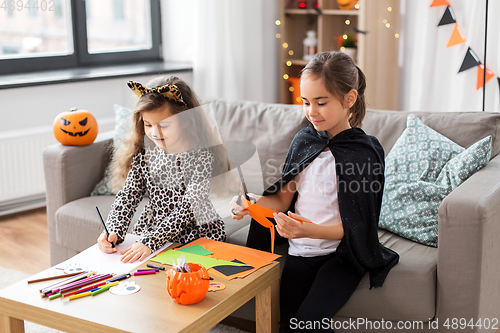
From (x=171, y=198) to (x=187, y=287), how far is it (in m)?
0.61

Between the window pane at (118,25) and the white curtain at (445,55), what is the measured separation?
6.19 ft

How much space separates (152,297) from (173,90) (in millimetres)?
662

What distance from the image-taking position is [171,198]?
5.97ft

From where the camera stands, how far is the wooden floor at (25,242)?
255cm

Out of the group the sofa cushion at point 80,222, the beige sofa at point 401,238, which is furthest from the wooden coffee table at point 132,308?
the sofa cushion at point 80,222

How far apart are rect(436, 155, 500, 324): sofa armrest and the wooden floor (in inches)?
70.6

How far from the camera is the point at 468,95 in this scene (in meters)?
3.11

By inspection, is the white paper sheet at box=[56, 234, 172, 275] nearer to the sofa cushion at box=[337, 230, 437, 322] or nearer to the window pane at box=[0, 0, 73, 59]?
the sofa cushion at box=[337, 230, 437, 322]

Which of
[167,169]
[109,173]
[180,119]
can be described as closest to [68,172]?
[109,173]

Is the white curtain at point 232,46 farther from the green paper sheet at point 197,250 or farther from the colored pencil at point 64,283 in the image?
the colored pencil at point 64,283

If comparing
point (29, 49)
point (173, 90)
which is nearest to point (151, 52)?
point (29, 49)

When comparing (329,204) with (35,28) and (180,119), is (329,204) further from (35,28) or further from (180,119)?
(35,28)

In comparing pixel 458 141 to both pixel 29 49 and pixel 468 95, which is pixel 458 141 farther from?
pixel 29 49

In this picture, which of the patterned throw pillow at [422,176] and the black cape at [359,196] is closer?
the black cape at [359,196]
